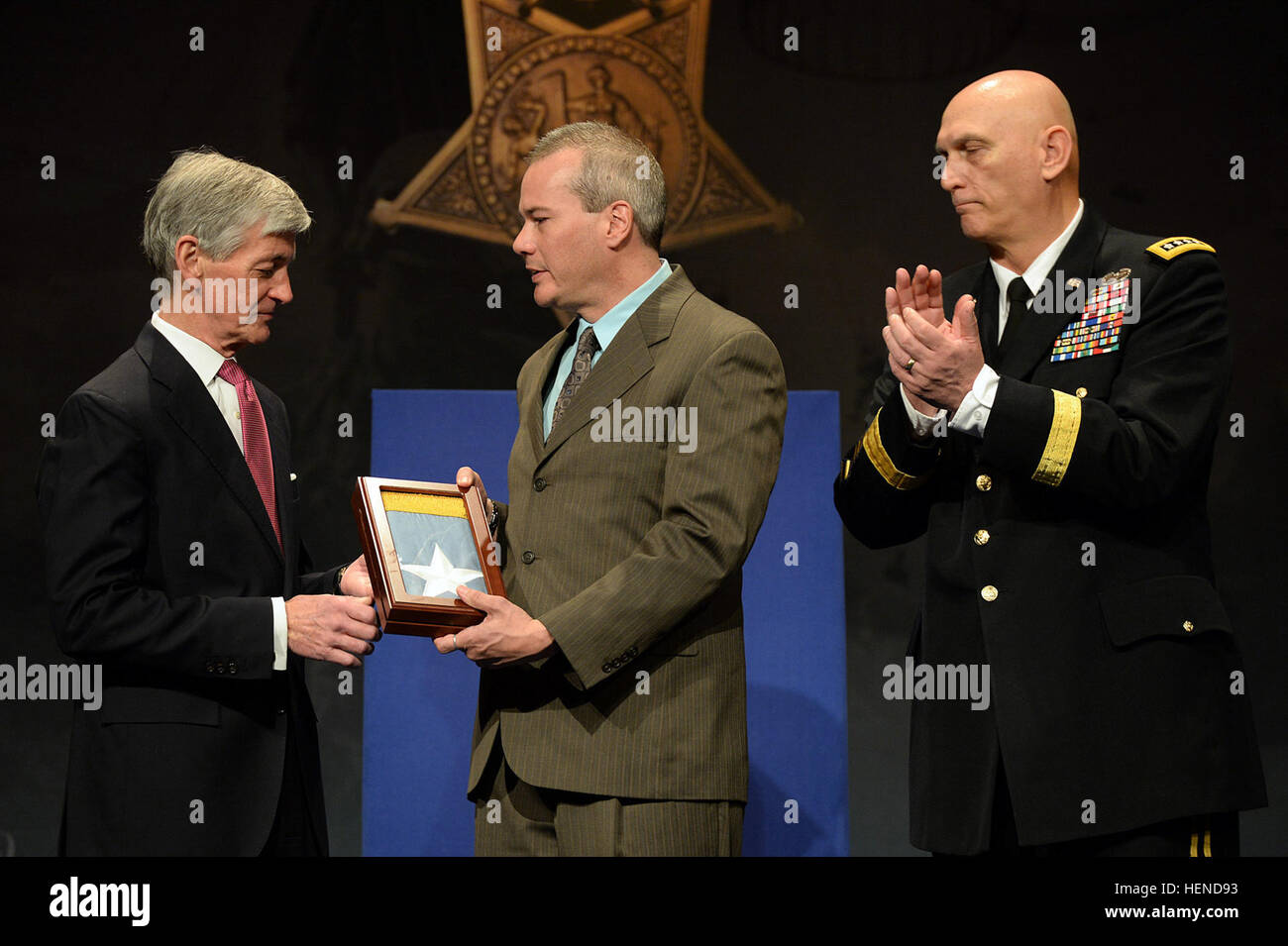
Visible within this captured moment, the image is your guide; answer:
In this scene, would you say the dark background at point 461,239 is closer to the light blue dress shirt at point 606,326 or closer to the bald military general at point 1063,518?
the light blue dress shirt at point 606,326

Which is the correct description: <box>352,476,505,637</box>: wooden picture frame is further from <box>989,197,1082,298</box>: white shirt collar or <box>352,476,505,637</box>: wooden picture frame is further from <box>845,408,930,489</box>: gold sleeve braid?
<box>989,197,1082,298</box>: white shirt collar

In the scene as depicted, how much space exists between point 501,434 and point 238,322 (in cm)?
88

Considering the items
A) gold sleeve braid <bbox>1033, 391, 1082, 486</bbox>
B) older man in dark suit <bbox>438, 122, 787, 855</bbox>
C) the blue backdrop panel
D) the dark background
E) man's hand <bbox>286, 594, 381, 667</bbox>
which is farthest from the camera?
the dark background

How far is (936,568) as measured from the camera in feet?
7.32

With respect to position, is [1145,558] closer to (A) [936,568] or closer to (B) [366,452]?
(A) [936,568]

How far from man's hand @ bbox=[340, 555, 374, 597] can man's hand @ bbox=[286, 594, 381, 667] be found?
11cm

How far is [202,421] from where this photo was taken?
226cm

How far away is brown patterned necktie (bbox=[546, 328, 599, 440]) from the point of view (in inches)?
92.4

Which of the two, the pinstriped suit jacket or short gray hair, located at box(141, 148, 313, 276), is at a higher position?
short gray hair, located at box(141, 148, 313, 276)

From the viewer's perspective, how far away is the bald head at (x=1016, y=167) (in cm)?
225

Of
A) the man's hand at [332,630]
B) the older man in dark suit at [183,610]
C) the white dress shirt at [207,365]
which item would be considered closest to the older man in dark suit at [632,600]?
the man's hand at [332,630]

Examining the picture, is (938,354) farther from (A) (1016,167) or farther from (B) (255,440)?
(B) (255,440)

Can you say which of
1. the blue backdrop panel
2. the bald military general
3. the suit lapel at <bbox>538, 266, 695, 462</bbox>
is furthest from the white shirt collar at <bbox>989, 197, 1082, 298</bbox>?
the blue backdrop panel

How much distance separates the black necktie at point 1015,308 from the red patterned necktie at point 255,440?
1272 millimetres
